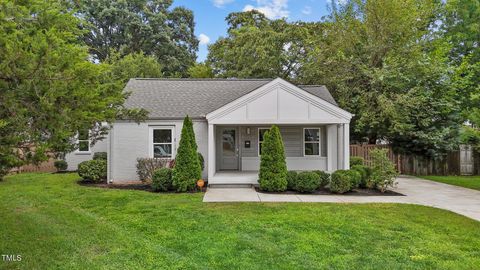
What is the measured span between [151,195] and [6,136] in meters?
6.91

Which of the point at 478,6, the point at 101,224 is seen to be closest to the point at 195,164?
the point at 101,224

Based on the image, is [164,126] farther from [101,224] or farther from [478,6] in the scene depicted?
[478,6]

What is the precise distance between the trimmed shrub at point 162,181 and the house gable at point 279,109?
2.62 meters

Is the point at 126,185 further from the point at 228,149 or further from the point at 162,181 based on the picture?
the point at 228,149

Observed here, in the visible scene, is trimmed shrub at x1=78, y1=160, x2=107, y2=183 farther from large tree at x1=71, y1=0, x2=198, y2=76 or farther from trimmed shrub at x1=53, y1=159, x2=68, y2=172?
large tree at x1=71, y1=0, x2=198, y2=76

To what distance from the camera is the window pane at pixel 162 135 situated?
1367cm

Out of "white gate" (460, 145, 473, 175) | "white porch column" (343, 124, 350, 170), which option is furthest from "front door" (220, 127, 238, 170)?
"white gate" (460, 145, 473, 175)

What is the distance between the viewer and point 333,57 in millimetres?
20188

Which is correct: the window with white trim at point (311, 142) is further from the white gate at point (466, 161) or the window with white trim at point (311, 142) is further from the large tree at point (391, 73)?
the white gate at point (466, 161)

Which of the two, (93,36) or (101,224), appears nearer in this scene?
(101,224)

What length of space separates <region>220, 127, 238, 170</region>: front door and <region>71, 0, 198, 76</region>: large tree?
67.2 feet

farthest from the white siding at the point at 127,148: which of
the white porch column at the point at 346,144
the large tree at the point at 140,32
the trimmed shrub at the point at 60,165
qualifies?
the large tree at the point at 140,32

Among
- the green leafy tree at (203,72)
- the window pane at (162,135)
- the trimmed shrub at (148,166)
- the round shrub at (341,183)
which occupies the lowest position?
the round shrub at (341,183)

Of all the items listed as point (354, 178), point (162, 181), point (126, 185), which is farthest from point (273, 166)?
point (126, 185)
